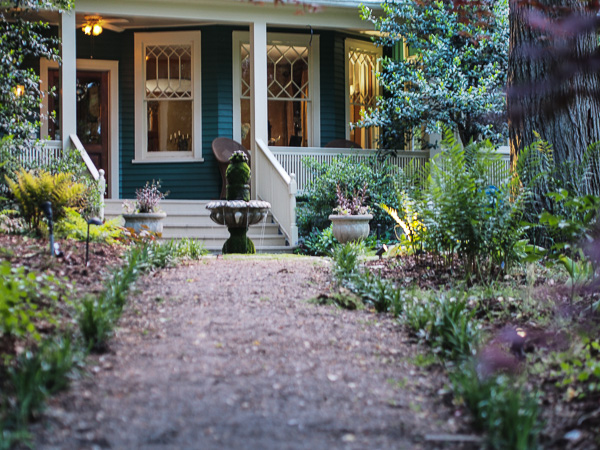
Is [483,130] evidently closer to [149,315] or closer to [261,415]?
[149,315]

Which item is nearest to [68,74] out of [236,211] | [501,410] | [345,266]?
[236,211]

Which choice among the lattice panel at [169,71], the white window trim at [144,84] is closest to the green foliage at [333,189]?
the white window trim at [144,84]

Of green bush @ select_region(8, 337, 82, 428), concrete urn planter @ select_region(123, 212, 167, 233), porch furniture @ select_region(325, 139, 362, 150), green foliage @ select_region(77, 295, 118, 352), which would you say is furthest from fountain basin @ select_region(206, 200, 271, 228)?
green bush @ select_region(8, 337, 82, 428)

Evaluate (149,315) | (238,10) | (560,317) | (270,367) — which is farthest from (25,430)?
(238,10)

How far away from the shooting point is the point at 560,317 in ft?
12.3

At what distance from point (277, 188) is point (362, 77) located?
4.31 m

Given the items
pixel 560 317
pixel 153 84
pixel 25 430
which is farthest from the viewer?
pixel 153 84

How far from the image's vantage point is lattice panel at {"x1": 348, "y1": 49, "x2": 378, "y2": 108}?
13.5 m

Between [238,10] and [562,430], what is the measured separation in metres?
9.85

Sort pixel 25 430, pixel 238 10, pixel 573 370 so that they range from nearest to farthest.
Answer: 1. pixel 25 430
2. pixel 573 370
3. pixel 238 10

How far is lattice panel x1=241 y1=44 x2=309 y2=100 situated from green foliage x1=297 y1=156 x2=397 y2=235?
2.28 metres

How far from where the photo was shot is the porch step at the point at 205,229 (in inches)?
399

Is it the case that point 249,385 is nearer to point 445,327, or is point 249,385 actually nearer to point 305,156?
point 445,327

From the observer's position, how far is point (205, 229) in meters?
10.5
